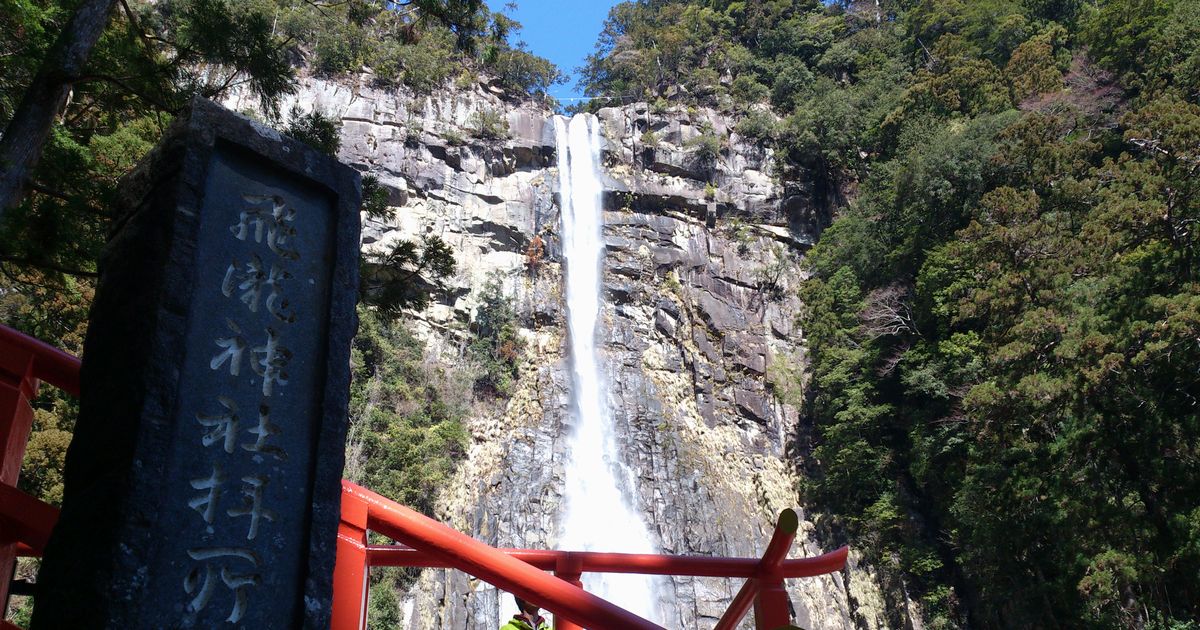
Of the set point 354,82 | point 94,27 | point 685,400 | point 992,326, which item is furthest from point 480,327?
point 94,27

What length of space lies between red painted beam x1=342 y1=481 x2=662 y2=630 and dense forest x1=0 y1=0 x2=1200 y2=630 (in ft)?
6.67

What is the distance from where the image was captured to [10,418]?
5.93ft

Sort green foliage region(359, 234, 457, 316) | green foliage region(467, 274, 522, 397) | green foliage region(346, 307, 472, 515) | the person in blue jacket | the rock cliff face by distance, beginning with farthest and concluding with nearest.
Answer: green foliage region(467, 274, 522, 397) < the rock cliff face < green foliage region(346, 307, 472, 515) < green foliage region(359, 234, 457, 316) < the person in blue jacket

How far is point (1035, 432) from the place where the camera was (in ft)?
32.3

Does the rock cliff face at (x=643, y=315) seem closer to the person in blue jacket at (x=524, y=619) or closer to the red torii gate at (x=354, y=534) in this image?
the person in blue jacket at (x=524, y=619)

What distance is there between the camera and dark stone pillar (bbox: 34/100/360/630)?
140 centimetres

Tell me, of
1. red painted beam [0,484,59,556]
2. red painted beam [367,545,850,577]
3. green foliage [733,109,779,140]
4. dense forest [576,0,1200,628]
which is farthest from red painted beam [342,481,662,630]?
green foliage [733,109,779,140]

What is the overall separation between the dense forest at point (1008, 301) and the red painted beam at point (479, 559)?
8.52 meters

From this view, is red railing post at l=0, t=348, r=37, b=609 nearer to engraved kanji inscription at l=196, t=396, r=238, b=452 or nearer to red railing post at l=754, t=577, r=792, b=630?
engraved kanji inscription at l=196, t=396, r=238, b=452

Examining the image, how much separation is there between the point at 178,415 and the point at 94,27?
8.57 feet

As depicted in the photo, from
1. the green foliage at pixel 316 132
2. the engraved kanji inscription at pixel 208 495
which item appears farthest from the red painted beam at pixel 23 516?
the green foliage at pixel 316 132

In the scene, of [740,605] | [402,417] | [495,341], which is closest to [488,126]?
[495,341]

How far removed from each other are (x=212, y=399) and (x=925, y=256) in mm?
14290

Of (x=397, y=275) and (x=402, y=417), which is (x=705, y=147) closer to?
(x=402, y=417)
